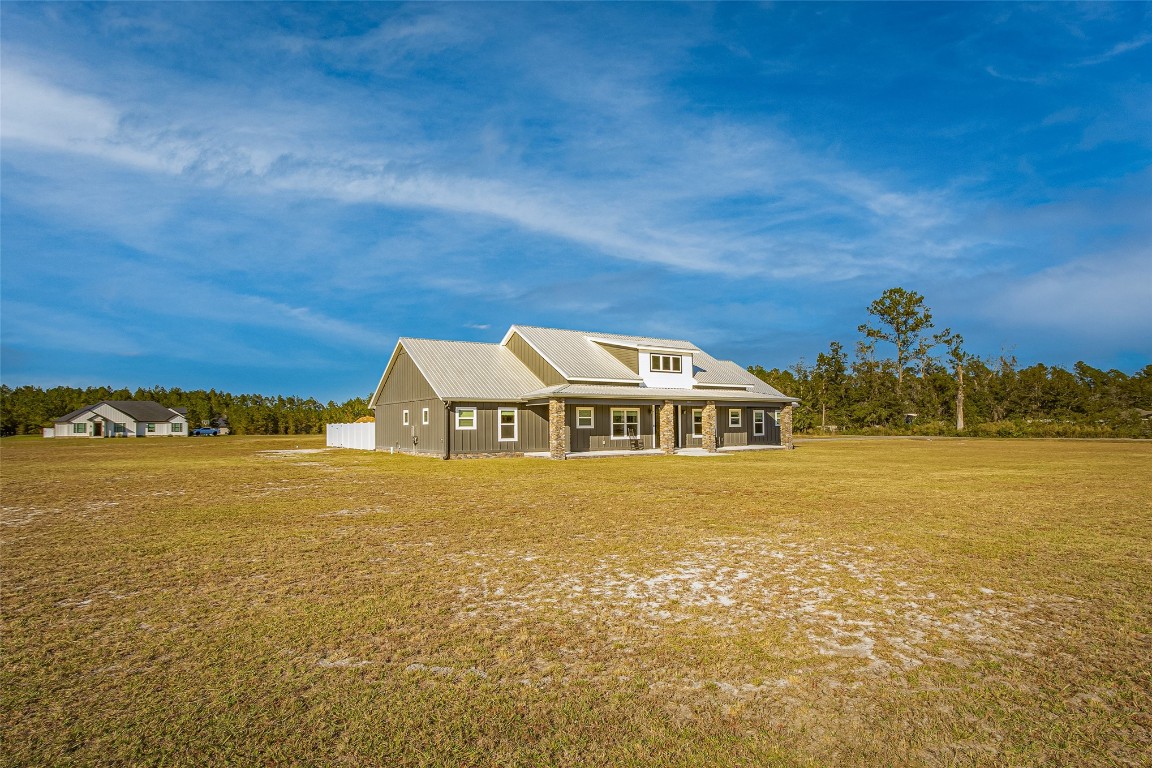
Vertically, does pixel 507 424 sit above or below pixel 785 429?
above

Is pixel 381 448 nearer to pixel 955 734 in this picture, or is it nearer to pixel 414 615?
pixel 414 615

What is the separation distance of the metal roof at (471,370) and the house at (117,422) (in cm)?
5623

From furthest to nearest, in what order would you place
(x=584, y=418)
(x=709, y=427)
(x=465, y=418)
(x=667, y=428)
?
1. (x=709, y=427)
2. (x=667, y=428)
3. (x=584, y=418)
4. (x=465, y=418)

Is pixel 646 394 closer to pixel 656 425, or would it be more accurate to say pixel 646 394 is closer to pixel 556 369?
pixel 656 425

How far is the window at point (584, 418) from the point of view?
2883 centimetres

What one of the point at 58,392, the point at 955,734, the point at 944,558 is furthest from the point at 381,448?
the point at 58,392

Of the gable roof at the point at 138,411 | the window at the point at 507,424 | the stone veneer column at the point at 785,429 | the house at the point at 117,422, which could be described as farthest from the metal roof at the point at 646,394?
the gable roof at the point at 138,411

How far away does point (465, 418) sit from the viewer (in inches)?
1094

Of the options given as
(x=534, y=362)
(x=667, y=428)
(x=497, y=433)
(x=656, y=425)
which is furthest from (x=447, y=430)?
(x=656, y=425)

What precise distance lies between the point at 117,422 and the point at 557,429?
72206mm

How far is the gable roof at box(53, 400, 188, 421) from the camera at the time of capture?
74.1m

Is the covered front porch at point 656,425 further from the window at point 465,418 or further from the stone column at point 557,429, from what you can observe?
the window at point 465,418

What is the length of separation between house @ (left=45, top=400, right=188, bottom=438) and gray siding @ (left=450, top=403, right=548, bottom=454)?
200 feet

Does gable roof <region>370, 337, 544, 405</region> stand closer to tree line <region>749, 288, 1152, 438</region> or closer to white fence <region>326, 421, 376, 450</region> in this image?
white fence <region>326, 421, 376, 450</region>
